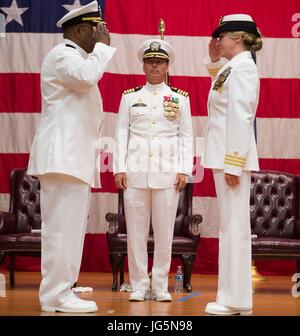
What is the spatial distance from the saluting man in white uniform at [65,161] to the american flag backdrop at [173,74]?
3134 mm

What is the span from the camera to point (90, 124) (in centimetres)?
455

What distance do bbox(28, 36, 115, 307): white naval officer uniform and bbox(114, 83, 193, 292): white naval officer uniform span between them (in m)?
0.98

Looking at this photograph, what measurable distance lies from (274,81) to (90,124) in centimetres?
360

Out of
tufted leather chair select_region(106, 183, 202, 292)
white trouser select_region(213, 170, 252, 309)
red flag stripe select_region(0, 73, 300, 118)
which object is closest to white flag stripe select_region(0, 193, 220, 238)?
red flag stripe select_region(0, 73, 300, 118)

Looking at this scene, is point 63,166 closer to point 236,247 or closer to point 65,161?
point 65,161

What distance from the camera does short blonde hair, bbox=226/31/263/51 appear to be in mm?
4484

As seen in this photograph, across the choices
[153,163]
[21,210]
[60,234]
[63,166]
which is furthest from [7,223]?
[63,166]

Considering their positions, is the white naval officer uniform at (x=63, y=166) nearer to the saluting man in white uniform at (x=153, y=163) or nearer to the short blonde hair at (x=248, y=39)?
the short blonde hair at (x=248, y=39)

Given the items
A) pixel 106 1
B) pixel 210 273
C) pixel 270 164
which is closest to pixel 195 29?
pixel 106 1

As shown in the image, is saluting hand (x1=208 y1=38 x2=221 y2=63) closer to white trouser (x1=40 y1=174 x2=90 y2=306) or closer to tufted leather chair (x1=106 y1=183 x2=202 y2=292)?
white trouser (x1=40 y1=174 x2=90 y2=306)

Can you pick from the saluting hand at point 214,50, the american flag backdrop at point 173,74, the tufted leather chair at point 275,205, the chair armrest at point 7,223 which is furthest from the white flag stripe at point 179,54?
the saluting hand at point 214,50

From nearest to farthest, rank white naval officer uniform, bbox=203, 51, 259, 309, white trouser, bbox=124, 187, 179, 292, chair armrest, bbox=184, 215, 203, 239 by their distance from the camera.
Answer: white naval officer uniform, bbox=203, 51, 259, 309, white trouser, bbox=124, 187, 179, 292, chair armrest, bbox=184, 215, 203, 239

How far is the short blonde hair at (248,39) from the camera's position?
4.48 metres

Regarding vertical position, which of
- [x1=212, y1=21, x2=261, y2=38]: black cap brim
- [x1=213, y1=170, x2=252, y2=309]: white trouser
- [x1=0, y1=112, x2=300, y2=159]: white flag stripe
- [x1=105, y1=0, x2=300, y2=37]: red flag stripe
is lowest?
[x1=213, y1=170, x2=252, y2=309]: white trouser
